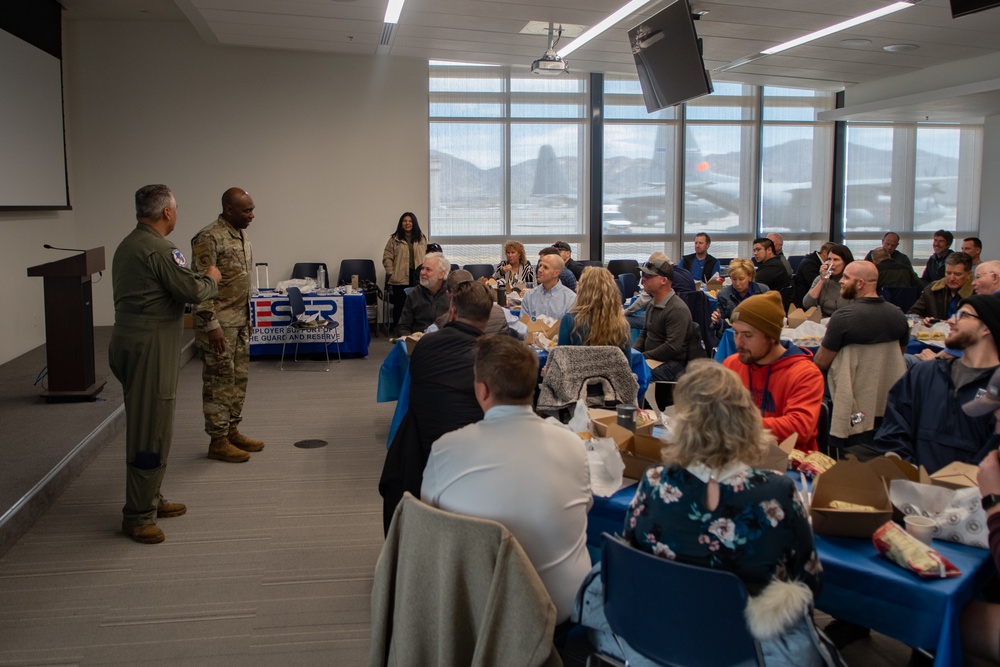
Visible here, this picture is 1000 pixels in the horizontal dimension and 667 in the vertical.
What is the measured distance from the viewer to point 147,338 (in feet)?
13.0

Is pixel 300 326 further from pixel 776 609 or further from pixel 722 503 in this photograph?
pixel 776 609

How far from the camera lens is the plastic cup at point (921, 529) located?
2.22 metres

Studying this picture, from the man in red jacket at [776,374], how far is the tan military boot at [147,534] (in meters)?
2.88

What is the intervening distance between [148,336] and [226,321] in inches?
48.9

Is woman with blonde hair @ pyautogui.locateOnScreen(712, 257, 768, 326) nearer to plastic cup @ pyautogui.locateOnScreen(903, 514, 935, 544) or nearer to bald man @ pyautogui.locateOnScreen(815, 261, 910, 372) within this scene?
bald man @ pyautogui.locateOnScreen(815, 261, 910, 372)

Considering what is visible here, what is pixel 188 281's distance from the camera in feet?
13.3

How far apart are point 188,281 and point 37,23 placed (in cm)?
663

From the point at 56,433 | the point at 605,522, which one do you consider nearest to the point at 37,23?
the point at 56,433

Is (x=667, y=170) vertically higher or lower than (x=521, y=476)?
higher

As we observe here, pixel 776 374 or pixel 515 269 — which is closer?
pixel 776 374

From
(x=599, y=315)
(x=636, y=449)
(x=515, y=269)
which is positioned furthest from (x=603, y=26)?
(x=636, y=449)

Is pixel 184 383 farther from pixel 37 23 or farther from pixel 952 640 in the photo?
pixel 952 640

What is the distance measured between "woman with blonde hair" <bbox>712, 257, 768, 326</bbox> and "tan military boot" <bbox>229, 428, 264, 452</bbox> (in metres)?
3.72

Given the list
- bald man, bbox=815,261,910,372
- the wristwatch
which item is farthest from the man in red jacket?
bald man, bbox=815,261,910,372
